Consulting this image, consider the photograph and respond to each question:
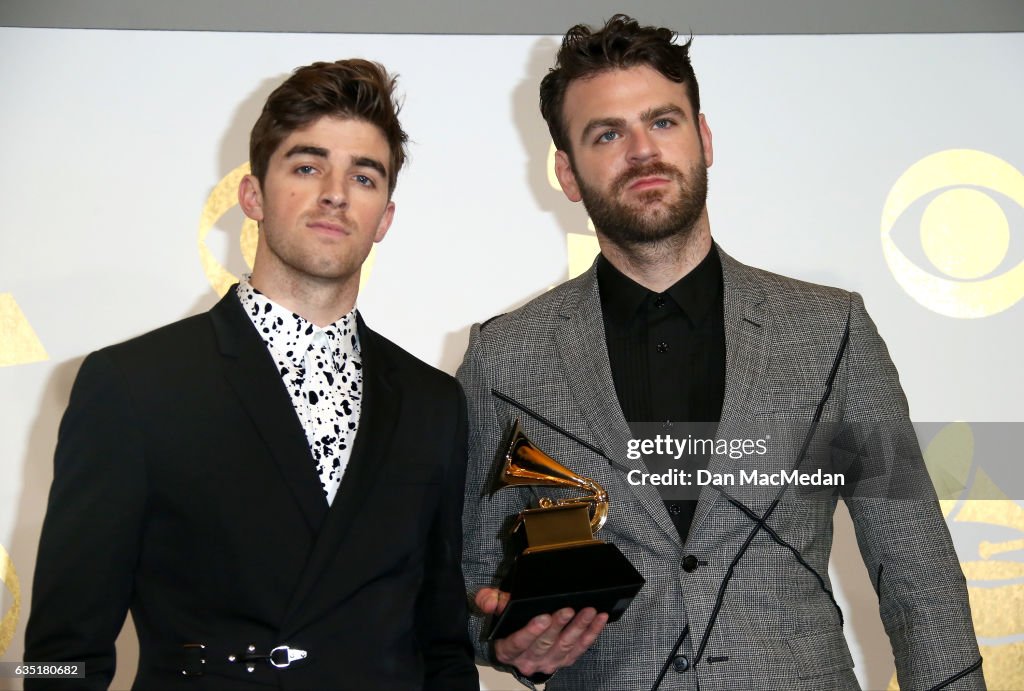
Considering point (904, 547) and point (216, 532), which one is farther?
point (904, 547)

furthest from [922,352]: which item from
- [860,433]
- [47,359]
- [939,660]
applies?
[47,359]

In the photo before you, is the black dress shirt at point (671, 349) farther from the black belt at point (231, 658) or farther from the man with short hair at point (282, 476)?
the black belt at point (231, 658)

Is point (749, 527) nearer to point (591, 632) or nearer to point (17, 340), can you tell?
point (591, 632)

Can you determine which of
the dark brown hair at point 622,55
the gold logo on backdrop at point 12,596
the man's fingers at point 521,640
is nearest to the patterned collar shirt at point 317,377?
the man's fingers at point 521,640

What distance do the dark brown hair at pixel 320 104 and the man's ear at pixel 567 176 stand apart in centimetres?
52

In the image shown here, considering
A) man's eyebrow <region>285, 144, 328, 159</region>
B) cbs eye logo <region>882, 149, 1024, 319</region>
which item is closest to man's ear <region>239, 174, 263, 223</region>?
man's eyebrow <region>285, 144, 328, 159</region>

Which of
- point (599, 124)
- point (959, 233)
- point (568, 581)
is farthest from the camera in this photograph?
point (959, 233)

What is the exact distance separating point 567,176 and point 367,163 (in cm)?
62

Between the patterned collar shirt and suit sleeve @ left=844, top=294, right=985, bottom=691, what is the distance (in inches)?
45.6

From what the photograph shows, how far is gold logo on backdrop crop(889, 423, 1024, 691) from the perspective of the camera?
3.60m

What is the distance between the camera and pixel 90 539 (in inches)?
76.0

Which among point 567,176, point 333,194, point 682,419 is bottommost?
point 682,419

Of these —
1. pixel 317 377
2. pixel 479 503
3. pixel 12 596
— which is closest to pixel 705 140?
pixel 479 503

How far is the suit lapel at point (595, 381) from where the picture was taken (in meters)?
2.29
